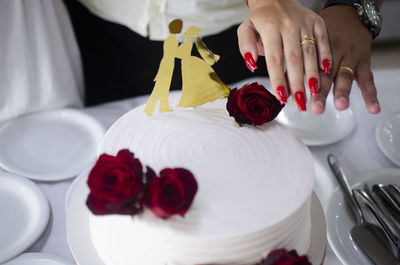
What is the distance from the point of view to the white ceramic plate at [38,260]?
0.91m

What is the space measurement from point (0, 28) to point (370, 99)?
105cm

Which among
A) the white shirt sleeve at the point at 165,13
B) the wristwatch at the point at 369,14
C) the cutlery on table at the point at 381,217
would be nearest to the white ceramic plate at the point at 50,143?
the white shirt sleeve at the point at 165,13

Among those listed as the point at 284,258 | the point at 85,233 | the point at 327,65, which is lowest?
the point at 85,233

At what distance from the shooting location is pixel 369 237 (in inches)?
37.7

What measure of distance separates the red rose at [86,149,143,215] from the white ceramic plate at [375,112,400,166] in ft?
2.83

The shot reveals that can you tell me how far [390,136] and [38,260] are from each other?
1078 millimetres

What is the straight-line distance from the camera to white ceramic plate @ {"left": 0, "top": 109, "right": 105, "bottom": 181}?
112 cm

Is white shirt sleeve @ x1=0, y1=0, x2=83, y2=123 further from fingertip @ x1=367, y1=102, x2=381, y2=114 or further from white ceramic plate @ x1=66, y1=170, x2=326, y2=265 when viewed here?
fingertip @ x1=367, y1=102, x2=381, y2=114

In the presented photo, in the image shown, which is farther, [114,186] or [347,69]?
[347,69]

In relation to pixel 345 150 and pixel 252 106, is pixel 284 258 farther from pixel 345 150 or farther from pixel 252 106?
pixel 345 150

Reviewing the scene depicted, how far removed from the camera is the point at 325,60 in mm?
980

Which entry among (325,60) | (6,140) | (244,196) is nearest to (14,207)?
(6,140)

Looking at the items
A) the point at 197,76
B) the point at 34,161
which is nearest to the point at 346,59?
the point at 197,76

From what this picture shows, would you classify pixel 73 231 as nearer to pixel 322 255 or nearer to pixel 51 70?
pixel 322 255
